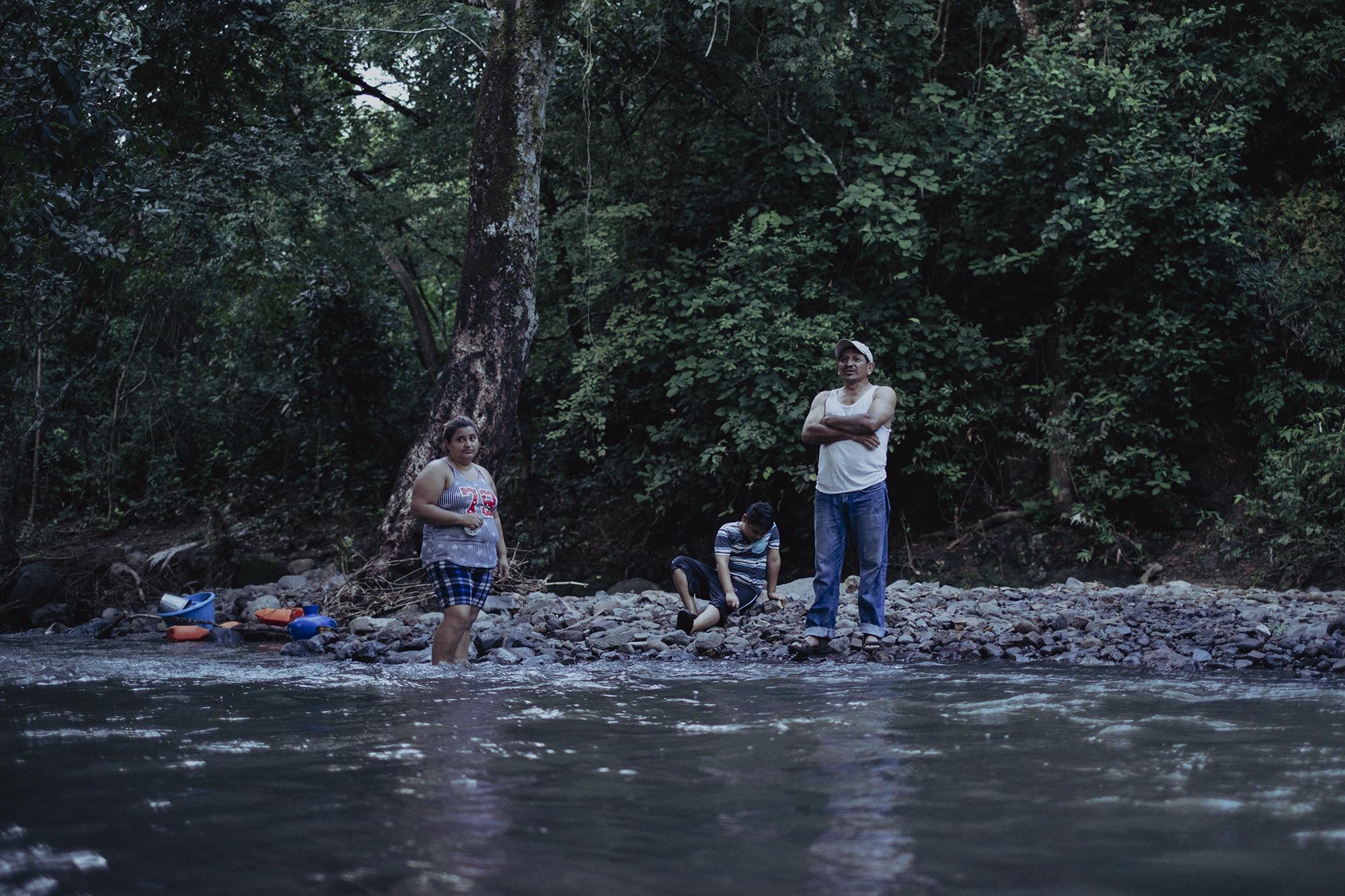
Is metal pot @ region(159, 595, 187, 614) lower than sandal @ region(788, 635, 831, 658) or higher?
lower

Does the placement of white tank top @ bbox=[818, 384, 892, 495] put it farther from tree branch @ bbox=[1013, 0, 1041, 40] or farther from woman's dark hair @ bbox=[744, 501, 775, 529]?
tree branch @ bbox=[1013, 0, 1041, 40]

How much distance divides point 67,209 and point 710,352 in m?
6.93

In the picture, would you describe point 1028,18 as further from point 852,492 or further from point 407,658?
point 407,658

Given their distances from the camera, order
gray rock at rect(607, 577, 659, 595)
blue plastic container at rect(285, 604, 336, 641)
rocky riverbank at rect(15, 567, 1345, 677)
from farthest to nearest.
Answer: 1. gray rock at rect(607, 577, 659, 595)
2. blue plastic container at rect(285, 604, 336, 641)
3. rocky riverbank at rect(15, 567, 1345, 677)

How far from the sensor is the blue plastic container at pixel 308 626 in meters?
9.10

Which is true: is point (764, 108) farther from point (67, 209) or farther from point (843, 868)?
point (843, 868)

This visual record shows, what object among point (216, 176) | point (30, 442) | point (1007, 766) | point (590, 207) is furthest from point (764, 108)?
point (30, 442)

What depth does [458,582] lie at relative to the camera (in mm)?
6453

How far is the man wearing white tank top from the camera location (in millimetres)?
6941

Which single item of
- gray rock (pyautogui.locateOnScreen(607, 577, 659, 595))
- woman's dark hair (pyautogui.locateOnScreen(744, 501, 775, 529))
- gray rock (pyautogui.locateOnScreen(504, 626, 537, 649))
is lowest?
gray rock (pyautogui.locateOnScreen(607, 577, 659, 595))

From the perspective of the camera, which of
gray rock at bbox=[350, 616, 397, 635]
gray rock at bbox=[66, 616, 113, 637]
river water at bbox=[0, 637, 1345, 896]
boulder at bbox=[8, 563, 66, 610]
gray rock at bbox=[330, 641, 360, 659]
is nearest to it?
river water at bbox=[0, 637, 1345, 896]

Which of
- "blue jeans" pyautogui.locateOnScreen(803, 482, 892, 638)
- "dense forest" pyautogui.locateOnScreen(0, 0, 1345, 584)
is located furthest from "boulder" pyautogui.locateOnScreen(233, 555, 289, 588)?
"blue jeans" pyautogui.locateOnScreen(803, 482, 892, 638)

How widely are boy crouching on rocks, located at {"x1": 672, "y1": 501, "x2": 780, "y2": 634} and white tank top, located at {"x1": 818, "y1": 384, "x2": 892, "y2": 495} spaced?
1.78 meters

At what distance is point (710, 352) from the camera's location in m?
13.4
